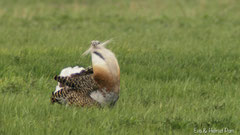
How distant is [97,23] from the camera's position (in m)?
17.5

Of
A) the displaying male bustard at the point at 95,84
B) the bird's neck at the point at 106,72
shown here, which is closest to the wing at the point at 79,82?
the displaying male bustard at the point at 95,84

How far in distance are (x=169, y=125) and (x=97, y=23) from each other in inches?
452

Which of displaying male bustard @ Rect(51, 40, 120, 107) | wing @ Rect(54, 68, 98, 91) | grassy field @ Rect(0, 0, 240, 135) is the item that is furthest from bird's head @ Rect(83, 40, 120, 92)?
grassy field @ Rect(0, 0, 240, 135)

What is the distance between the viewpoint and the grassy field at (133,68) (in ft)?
21.1

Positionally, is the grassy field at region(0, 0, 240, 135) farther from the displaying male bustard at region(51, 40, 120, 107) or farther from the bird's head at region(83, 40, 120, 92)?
the bird's head at region(83, 40, 120, 92)

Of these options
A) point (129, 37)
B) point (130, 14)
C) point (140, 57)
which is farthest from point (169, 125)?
point (130, 14)

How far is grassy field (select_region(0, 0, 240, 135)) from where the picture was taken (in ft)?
21.1

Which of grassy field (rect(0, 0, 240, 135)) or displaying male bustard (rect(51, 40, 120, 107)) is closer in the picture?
grassy field (rect(0, 0, 240, 135))

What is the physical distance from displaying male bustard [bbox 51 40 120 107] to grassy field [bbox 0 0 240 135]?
16 centimetres

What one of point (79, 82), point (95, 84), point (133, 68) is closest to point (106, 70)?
point (95, 84)

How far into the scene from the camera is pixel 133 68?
9812 millimetres

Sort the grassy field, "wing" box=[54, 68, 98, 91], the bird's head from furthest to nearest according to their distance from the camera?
1. "wing" box=[54, 68, 98, 91]
2. the bird's head
3. the grassy field

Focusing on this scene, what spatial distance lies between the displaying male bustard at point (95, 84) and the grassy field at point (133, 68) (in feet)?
0.53

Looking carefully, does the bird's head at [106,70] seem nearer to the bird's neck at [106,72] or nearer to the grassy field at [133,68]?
the bird's neck at [106,72]
